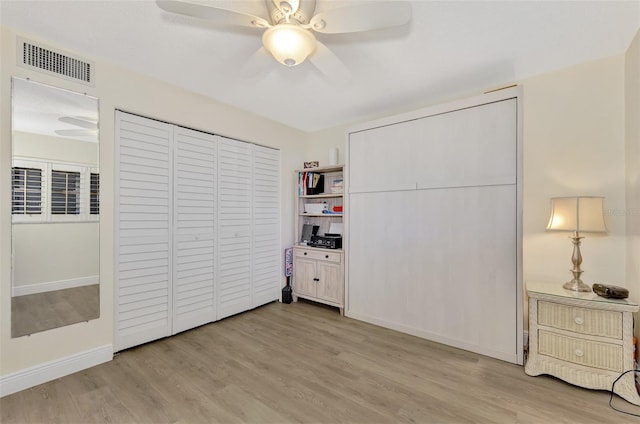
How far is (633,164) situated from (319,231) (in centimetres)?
308

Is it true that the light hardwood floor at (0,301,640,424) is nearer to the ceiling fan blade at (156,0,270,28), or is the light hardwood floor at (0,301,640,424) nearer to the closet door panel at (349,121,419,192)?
the closet door panel at (349,121,419,192)

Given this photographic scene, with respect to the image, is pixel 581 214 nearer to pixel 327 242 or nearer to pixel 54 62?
pixel 327 242

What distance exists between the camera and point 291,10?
5.05 ft

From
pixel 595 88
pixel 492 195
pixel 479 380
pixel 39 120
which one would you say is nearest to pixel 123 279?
pixel 39 120

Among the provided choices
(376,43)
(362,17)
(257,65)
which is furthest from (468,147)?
(257,65)

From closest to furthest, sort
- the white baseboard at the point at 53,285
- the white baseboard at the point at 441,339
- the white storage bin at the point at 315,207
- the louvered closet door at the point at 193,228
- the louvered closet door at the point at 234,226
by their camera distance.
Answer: the white baseboard at the point at 53,285 → the white baseboard at the point at 441,339 → the louvered closet door at the point at 193,228 → the louvered closet door at the point at 234,226 → the white storage bin at the point at 315,207

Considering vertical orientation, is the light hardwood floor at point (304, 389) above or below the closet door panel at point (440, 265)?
below

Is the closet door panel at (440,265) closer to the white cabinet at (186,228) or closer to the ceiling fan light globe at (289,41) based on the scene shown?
the white cabinet at (186,228)

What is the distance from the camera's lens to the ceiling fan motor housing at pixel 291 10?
152cm

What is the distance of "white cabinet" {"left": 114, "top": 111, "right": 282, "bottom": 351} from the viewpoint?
2426mm

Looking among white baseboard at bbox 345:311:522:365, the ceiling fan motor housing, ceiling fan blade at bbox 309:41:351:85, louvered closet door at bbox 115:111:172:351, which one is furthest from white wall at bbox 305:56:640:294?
louvered closet door at bbox 115:111:172:351

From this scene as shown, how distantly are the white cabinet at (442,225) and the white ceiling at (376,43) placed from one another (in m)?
0.35

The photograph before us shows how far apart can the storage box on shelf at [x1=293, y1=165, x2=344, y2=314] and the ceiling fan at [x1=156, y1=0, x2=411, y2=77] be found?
1965 mm

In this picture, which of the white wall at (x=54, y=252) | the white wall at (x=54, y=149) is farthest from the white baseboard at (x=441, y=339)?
the white wall at (x=54, y=149)
